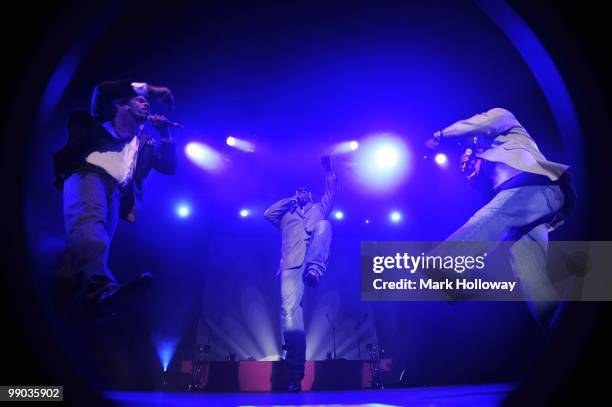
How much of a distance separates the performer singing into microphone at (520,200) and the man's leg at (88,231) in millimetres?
2636

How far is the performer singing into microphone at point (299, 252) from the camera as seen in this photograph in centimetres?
436

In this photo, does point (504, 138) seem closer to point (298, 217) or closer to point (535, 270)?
point (535, 270)

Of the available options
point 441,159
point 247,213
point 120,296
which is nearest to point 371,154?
point 441,159

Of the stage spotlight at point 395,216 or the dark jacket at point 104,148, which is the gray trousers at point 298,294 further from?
the dark jacket at point 104,148

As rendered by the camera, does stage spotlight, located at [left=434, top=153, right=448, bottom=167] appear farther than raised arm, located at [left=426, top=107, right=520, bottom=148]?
Yes

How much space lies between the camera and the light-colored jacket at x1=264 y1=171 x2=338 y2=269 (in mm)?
4867

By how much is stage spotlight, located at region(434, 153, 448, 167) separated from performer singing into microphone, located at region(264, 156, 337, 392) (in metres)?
1.67

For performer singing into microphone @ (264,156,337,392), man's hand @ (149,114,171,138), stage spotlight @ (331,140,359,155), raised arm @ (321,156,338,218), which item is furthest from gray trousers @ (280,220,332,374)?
man's hand @ (149,114,171,138)

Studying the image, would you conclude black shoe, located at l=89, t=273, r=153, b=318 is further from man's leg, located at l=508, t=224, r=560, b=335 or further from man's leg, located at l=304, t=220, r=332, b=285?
man's leg, located at l=508, t=224, r=560, b=335

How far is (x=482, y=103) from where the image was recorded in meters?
4.34

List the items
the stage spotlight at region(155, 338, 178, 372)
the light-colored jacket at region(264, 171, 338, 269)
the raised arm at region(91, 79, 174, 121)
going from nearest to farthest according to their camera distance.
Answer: the raised arm at region(91, 79, 174, 121) → the light-colored jacket at region(264, 171, 338, 269) → the stage spotlight at region(155, 338, 178, 372)

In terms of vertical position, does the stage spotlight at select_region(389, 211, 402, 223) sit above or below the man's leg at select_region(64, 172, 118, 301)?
above

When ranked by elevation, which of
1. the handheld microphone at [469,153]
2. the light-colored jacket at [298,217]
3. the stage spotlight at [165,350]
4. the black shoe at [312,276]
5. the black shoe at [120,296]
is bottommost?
the stage spotlight at [165,350]

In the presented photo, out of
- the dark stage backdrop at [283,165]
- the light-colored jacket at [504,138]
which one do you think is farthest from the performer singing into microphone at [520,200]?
the dark stage backdrop at [283,165]
